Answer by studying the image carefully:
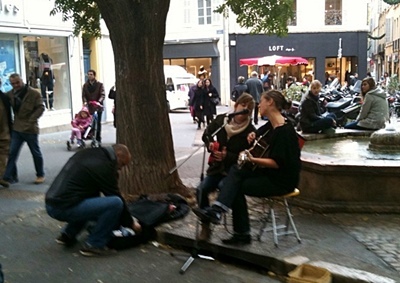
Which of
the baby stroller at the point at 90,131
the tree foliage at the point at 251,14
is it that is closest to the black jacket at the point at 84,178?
the tree foliage at the point at 251,14

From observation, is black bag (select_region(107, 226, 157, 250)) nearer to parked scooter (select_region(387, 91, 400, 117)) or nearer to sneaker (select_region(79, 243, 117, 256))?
sneaker (select_region(79, 243, 117, 256))

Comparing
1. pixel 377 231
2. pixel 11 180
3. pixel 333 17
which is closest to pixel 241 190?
pixel 377 231

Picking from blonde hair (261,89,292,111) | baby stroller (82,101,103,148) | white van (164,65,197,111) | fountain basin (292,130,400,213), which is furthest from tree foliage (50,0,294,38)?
white van (164,65,197,111)

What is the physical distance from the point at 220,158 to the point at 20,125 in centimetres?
450

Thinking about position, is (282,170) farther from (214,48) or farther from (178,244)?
(214,48)

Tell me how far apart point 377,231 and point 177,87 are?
823 inches

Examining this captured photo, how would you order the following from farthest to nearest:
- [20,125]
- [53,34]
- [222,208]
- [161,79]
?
1. [53,34]
2. [20,125]
3. [161,79]
4. [222,208]

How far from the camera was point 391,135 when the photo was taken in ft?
27.0

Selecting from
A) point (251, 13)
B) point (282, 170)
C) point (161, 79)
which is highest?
point (251, 13)

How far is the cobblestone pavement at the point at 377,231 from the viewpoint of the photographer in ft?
17.1

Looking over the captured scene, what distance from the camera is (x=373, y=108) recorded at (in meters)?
9.75

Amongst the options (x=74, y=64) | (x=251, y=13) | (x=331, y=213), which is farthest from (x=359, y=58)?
(x=331, y=213)

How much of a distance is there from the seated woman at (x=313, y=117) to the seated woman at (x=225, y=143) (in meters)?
4.02

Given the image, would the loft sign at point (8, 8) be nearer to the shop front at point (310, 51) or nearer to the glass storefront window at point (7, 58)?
the glass storefront window at point (7, 58)
